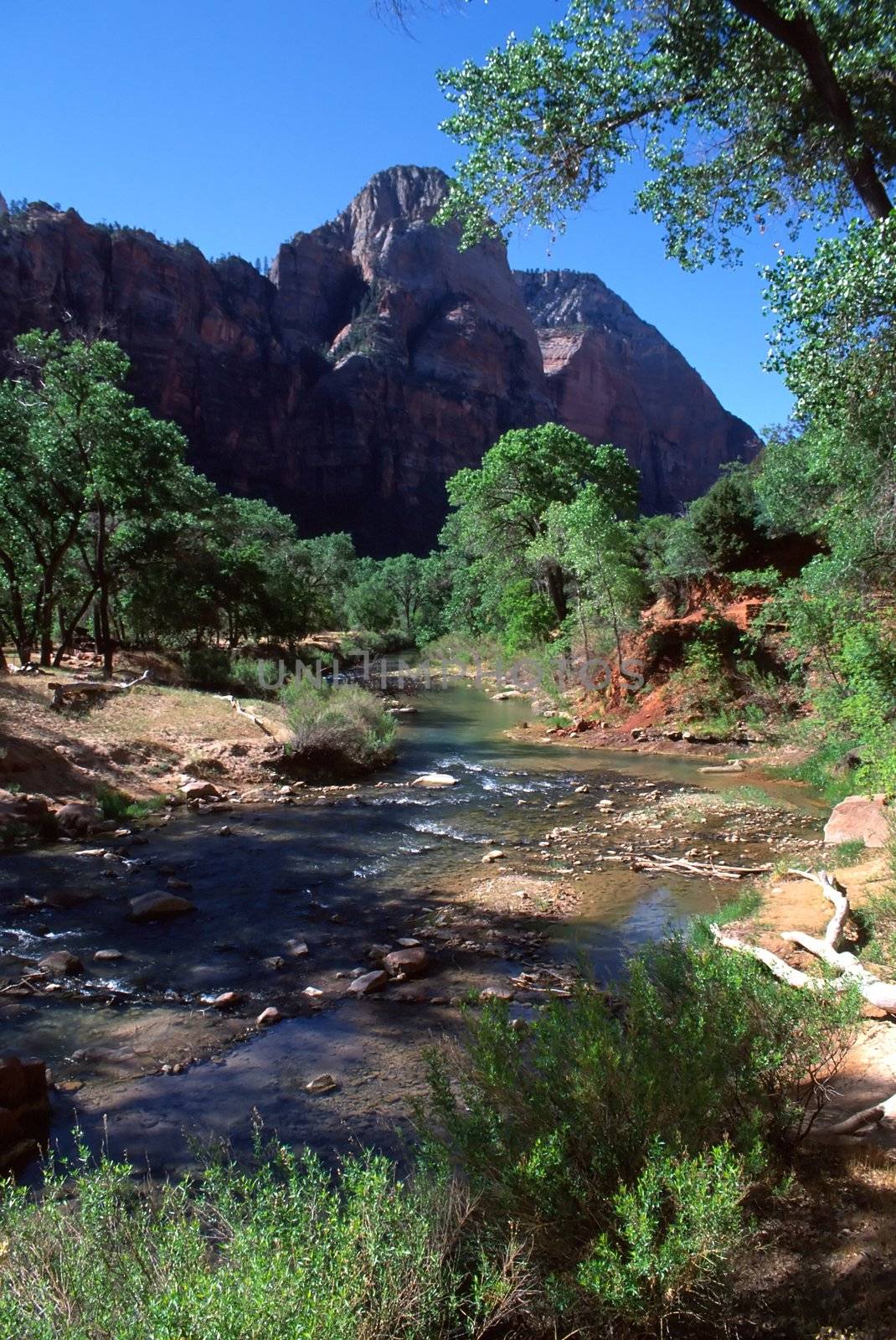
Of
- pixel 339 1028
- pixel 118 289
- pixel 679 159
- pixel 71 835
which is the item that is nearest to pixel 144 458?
pixel 71 835

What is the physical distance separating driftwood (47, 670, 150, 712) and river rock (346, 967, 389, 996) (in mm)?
10889

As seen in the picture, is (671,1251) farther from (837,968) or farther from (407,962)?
(407,962)

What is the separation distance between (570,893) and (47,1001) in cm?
522

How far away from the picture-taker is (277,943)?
7.45 m

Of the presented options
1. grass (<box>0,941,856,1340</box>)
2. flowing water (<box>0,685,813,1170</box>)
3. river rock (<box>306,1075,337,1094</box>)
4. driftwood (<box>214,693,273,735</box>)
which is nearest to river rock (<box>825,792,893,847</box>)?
flowing water (<box>0,685,813,1170</box>)

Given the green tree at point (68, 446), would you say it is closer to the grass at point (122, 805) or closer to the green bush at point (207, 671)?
the green bush at point (207, 671)

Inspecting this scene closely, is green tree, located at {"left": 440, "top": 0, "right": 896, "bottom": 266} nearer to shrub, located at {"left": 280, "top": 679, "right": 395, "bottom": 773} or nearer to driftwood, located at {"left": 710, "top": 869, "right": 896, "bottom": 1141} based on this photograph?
driftwood, located at {"left": 710, "top": 869, "right": 896, "bottom": 1141}

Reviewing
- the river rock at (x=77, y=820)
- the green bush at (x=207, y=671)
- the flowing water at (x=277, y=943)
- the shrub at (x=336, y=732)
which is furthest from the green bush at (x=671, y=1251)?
the green bush at (x=207, y=671)

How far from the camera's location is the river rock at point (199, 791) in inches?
524

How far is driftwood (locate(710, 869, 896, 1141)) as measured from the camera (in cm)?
358

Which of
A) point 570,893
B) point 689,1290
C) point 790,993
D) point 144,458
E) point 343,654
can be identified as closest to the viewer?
point 689,1290

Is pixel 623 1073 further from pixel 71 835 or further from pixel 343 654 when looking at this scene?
pixel 343 654

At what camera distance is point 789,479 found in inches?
758

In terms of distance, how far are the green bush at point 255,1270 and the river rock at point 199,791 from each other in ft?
36.0
